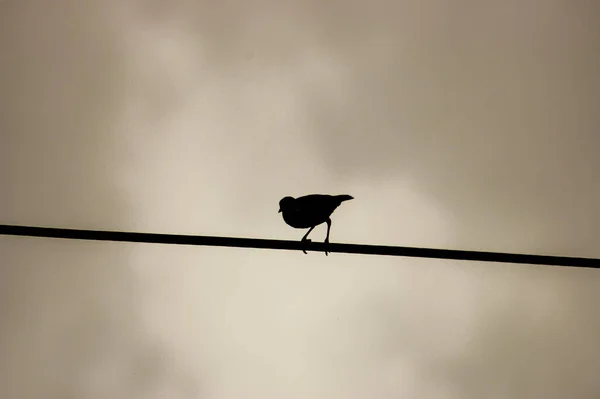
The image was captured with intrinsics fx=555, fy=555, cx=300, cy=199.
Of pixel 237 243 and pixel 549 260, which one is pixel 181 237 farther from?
pixel 549 260

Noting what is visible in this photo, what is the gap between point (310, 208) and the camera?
397 cm

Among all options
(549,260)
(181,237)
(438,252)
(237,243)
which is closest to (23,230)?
(181,237)

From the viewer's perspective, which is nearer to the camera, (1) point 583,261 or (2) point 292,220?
(1) point 583,261

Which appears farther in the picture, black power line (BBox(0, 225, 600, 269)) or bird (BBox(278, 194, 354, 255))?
bird (BBox(278, 194, 354, 255))

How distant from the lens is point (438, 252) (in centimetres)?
290

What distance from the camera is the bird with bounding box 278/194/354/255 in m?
3.94

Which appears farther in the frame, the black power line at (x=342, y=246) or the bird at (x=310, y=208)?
the bird at (x=310, y=208)

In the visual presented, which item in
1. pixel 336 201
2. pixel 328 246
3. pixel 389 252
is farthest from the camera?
pixel 336 201

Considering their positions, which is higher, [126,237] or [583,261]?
[583,261]

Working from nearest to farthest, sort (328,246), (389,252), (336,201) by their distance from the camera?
(389,252)
(328,246)
(336,201)

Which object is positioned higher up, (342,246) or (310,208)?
(310,208)

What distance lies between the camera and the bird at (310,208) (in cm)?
394

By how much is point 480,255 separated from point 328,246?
82 centimetres

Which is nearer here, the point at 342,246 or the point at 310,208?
the point at 342,246
